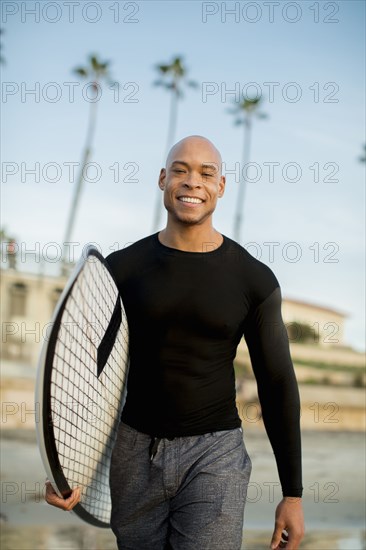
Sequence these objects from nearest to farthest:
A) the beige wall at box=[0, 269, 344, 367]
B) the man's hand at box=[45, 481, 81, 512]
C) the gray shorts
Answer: the gray shorts, the man's hand at box=[45, 481, 81, 512], the beige wall at box=[0, 269, 344, 367]

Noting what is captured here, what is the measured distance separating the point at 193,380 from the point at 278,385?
293mm

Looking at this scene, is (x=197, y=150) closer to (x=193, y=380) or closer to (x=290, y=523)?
(x=193, y=380)

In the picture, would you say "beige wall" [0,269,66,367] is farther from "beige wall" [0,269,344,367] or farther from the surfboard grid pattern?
the surfboard grid pattern

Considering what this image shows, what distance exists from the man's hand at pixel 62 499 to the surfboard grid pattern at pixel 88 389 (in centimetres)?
4

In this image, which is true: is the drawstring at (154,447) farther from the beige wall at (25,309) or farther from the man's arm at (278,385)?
the beige wall at (25,309)

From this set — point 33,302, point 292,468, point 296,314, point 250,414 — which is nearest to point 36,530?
point 292,468

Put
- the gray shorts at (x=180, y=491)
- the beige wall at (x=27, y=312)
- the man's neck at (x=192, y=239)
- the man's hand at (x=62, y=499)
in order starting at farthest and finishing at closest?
the beige wall at (x=27, y=312) → the man's neck at (x=192, y=239) → the man's hand at (x=62, y=499) → the gray shorts at (x=180, y=491)

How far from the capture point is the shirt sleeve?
274 cm

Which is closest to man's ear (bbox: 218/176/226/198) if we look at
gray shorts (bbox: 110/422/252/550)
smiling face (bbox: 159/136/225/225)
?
smiling face (bbox: 159/136/225/225)

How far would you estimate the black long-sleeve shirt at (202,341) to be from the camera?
8.73 feet

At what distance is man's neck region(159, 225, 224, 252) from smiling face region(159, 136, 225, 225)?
1.2 inches

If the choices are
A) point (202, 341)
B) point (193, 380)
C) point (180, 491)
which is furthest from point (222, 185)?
point (180, 491)

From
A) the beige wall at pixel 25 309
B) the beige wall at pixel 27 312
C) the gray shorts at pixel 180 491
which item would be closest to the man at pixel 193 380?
the gray shorts at pixel 180 491

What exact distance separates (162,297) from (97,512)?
0.83m
